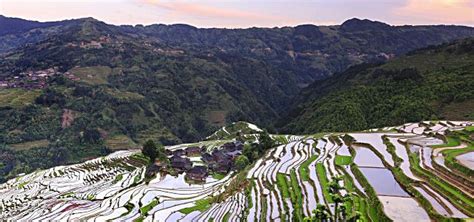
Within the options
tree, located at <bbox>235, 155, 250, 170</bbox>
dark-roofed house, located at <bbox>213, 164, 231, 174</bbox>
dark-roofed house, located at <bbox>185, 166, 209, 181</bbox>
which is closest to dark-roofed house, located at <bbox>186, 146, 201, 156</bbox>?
dark-roofed house, located at <bbox>213, 164, 231, 174</bbox>

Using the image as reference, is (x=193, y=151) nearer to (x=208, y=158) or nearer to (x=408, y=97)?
(x=208, y=158)

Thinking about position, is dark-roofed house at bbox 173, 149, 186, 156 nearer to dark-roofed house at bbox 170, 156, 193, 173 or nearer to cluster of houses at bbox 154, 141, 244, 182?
cluster of houses at bbox 154, 141, 244, 182

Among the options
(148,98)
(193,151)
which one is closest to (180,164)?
(193,151)

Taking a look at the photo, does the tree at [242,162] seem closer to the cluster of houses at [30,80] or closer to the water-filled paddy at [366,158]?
the water-filled paddy at [366,158]

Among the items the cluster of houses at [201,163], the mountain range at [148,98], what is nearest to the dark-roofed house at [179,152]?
the cluster of houses at [201,163]

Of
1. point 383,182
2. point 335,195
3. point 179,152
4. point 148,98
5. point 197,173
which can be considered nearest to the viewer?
point 335,195

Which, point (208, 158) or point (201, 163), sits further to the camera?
point (208, 158)
